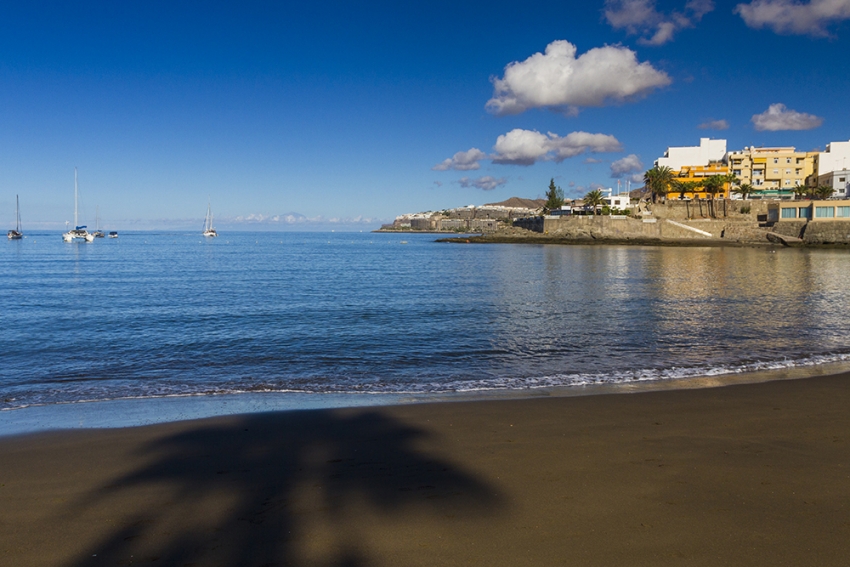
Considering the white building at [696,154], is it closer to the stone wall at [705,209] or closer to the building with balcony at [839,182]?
the stone wall at [705,209]

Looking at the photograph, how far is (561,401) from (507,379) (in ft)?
7.46

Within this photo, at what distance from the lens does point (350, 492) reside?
18.0ft

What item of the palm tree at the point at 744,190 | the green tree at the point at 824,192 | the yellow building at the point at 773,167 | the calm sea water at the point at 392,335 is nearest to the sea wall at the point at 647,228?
the palm tree at the point at 744,190

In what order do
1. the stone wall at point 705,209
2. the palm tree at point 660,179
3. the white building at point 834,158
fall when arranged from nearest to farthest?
the stone wall at point 705,209, the white building at point 834,158, the palm tree at point 660,179

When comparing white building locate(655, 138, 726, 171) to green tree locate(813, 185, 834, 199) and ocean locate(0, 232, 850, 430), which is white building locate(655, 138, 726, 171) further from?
ocean locate(0, 232, 850, 430)

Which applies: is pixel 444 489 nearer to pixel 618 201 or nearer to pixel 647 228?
pixel 647 228

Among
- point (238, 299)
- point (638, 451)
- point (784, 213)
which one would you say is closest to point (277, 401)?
point (638, 451)

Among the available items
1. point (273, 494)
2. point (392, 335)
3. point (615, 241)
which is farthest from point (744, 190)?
point (273, 494)

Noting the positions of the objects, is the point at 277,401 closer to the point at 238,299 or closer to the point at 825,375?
the point at 825,375

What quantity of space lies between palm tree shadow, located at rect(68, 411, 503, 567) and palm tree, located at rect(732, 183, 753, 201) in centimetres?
10543

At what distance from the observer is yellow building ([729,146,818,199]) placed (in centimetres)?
10231

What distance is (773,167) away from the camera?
103875 millimetres

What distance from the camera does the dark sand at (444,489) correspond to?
4.41m

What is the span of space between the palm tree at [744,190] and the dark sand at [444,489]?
101535mm
